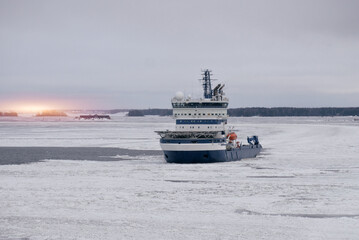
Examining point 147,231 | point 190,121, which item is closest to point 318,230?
point 147,231

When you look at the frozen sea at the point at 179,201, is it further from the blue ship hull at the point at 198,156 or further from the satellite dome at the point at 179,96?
the satellite dome at the point at 179,96

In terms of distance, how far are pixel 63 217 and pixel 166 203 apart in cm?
394

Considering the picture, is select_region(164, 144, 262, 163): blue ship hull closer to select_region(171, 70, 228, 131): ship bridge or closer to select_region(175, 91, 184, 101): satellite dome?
select_region(171, 70, 228, 131): ship bridge

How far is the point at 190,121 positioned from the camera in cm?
3659

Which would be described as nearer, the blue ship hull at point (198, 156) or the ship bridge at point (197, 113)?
the blue ship hull at point (198, 156)

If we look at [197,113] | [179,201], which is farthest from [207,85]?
[179,201]

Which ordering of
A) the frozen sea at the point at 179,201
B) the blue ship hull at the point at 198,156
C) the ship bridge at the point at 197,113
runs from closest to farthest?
the frozen sea at the point at 179,201 < the blue ship hull at the point at 198,156 < the ship bridge at the point at 197,113

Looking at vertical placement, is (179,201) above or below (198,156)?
below

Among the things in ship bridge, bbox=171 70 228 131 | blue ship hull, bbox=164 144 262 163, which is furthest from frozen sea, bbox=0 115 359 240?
ship bridge, bbox=171 70 228 131

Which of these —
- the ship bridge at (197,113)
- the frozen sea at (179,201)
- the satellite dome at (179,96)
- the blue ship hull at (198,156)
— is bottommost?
the frozen sea at (179,201)

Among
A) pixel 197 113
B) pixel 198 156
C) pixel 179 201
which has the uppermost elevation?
pixel 197 113

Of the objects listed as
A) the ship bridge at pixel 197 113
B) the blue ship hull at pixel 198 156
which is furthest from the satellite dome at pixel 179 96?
the blue ship hull at pixel 198 156

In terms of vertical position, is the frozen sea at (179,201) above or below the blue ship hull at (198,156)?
below

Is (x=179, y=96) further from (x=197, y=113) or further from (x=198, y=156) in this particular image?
(x=198, y=156)
